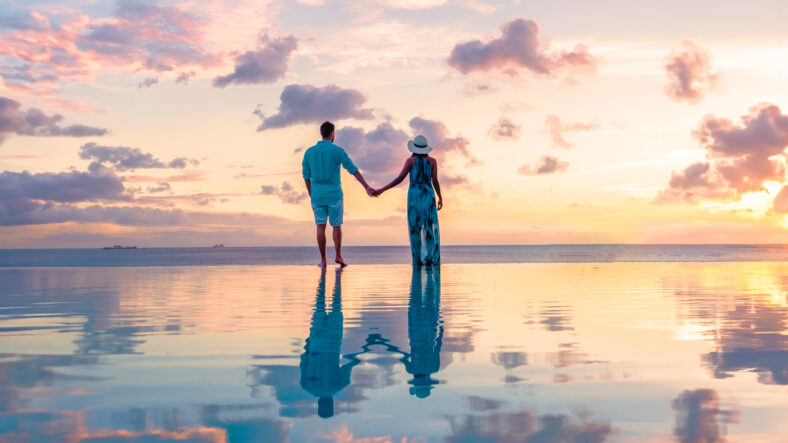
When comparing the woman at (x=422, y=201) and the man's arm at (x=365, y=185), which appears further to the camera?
the woman at (x=422, y=201)

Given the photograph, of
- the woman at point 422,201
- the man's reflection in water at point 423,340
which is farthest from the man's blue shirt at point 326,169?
the man's reflection in water at point 423,340

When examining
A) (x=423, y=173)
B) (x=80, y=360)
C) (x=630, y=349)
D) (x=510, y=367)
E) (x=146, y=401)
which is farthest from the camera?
(x=423, y=173)

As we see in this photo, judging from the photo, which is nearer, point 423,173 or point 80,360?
Result: point 80,360

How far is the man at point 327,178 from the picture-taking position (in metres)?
14.1

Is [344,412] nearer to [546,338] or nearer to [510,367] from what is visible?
[510,367]

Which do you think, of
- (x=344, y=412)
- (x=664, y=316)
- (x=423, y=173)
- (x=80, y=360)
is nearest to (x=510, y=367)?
(x=344, y=412)

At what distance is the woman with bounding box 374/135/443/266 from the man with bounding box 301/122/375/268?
1381 millimetres

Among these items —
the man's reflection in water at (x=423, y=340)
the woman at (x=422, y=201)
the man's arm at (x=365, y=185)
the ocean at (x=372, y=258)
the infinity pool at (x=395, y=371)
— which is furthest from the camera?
the ocean at (x=372, y=258)

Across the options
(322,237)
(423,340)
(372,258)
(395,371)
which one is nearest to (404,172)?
(322,237)

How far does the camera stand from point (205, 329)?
5.48 metres

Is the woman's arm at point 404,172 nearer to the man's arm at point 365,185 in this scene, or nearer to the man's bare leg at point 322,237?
the man's arm at point 365,185

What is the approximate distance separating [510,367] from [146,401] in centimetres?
194

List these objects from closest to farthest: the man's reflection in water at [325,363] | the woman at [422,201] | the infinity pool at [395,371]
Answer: the infinity pool at [395,371] < the man's reflection in water at [325,363] < the woman at [422,201]

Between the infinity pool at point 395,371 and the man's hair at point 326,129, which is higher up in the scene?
the man's hair at point 326,129
